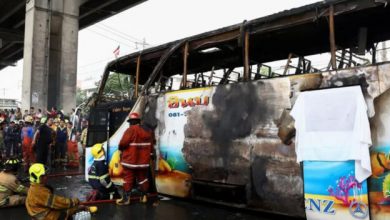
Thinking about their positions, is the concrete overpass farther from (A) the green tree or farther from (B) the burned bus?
(A) the green tree

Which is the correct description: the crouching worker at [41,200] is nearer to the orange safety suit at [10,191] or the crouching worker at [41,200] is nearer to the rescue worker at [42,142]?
the orange safety suit at [10,191]

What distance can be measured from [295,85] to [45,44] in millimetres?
16507

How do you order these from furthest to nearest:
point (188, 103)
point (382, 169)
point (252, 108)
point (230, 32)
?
1. point (188, 103)
2. point (230, 32)
3. point (252, 108)
4. point (382, 169)

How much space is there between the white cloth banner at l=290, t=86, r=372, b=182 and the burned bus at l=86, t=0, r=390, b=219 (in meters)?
0.08

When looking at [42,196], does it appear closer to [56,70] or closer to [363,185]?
[363,185]

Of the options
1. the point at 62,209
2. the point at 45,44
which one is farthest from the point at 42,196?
the point at 45,44

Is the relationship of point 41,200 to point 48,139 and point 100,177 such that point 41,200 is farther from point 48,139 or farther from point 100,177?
point 48,139

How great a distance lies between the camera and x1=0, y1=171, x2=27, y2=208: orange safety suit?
6.21 m

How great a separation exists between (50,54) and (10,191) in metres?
14.2

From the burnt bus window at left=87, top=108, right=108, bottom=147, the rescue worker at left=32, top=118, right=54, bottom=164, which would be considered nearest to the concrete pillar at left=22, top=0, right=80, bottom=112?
the rescue worker at left=32, top=118, right=54, bottom=164

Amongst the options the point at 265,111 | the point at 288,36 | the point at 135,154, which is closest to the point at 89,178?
the point at 135,154

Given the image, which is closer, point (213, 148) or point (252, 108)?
point (252, 108)

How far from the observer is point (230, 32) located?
5.79 m

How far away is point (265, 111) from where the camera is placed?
515 cm
